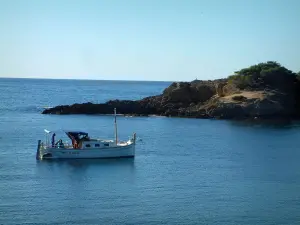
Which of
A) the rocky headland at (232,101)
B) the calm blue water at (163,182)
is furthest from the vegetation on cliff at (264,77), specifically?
the calm blue water at (163,182)

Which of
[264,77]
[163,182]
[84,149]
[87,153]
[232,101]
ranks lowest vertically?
[163,182]

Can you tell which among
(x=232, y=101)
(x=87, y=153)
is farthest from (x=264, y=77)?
(x=87, y=153)

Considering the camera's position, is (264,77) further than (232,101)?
Yes

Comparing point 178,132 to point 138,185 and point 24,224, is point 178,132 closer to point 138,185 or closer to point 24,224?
point 138,185

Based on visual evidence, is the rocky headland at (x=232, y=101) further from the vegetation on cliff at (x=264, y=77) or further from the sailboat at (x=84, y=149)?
the sailboat at (x=84, y=149)

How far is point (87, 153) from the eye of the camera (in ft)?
186

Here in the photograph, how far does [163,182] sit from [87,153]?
14097 millimetres

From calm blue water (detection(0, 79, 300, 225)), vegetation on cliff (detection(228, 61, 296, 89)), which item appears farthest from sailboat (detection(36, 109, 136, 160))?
vegetation on cliff (detection(228, 61, 296, 89))

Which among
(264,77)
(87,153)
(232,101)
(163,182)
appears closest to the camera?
(163,182)

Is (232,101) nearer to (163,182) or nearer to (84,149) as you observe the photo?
(84,149)

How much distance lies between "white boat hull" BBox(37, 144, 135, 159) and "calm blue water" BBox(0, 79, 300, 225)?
3.97ft

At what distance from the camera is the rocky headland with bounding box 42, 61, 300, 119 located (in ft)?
310

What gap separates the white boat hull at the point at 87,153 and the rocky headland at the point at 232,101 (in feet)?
130

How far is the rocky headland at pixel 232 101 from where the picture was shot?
9456cm
